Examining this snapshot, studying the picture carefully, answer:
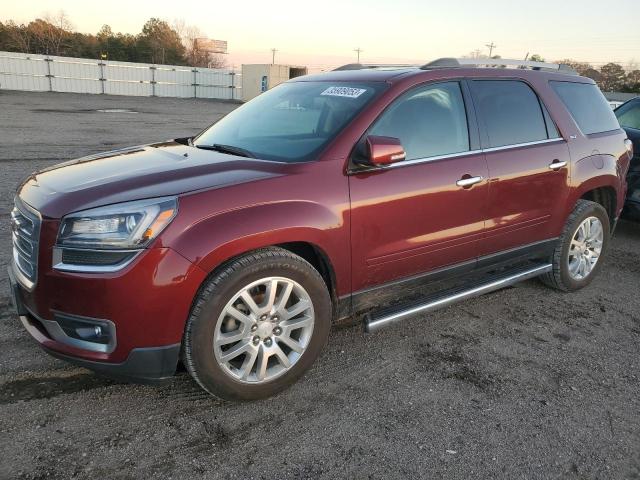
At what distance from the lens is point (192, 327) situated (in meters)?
2.68

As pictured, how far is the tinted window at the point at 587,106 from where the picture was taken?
462 cm

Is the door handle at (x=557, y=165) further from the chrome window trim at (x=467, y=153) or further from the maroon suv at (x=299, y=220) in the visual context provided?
the chrome window trim at (x=467, y=153)

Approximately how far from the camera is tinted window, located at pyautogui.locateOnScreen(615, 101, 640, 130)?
713cm

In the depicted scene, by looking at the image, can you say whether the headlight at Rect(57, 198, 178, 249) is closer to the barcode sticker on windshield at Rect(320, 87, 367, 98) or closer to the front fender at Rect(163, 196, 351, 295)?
the front fender at Rect(163, 196, 351, 295)

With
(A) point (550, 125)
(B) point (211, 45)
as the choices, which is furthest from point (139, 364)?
(B) point (211, 45)

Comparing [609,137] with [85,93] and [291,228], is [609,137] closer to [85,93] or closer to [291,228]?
[291,228]

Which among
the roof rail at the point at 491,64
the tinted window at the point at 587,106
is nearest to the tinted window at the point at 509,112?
the roof rail at the point at 491,64

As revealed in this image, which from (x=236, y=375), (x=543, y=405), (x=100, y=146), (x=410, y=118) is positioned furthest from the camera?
(x=100, y=146)

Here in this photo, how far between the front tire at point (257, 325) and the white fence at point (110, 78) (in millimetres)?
33154

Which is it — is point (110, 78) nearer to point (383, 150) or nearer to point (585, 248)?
point (585, 248)

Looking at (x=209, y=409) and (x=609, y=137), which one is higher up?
(x=609, y=137)

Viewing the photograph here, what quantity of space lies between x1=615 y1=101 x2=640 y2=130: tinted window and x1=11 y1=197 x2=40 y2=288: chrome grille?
23.5 ft

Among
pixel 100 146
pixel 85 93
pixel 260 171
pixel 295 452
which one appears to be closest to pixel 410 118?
pixel 260 171

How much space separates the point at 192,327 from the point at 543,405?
2.03 m
